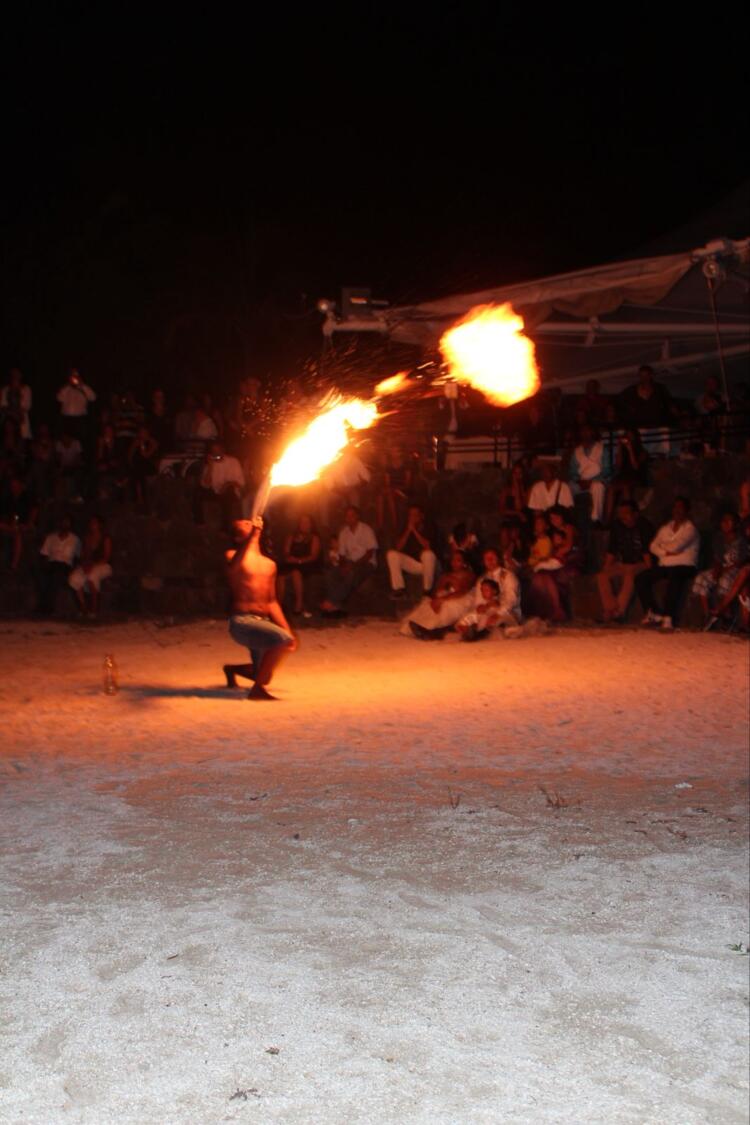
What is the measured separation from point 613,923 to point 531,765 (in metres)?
2.70

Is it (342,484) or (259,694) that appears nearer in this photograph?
(259,694)

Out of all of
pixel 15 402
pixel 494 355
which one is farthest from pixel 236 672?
pixel 15 402

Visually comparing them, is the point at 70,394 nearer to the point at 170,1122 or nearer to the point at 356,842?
the point at 356,842

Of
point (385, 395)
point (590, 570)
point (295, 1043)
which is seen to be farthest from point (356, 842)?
point (590, 570)

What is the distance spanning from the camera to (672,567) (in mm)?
13516

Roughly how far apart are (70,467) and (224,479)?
289 cm

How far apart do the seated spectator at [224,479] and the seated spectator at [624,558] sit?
17.8 feet

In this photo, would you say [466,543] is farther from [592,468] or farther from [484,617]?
[592,468]

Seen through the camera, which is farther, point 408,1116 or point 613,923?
point 613,923

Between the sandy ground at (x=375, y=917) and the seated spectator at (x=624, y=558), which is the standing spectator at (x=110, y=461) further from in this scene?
the sandy ground at (x=375, y=917)

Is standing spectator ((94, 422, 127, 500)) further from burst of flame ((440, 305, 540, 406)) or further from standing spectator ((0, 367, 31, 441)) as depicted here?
burst of flame ((440, 305, 540, 406))

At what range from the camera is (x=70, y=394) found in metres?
18.8

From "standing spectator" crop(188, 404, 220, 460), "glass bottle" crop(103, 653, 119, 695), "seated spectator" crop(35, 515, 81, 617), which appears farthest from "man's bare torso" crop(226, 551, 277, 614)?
"standing spectator" crop(188, 404, 220, 460)

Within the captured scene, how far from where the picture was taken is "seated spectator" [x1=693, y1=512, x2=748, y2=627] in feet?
42.4
